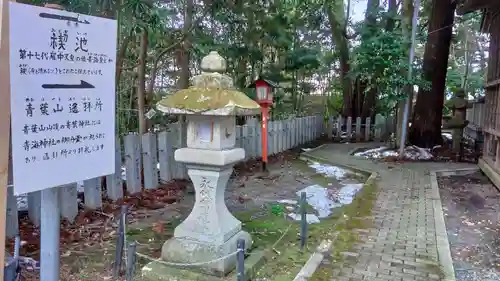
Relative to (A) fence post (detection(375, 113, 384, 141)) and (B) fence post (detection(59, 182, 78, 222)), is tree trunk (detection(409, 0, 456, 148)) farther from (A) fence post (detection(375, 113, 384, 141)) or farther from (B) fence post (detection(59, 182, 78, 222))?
(B) fence post (detection(59, 182, 78, 222))

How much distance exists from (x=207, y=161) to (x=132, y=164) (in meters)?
3.42

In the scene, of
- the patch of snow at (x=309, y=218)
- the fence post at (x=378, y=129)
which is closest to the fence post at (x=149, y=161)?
the patch of snow at (x=309, y=218)

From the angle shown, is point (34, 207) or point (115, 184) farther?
point (115, 184)

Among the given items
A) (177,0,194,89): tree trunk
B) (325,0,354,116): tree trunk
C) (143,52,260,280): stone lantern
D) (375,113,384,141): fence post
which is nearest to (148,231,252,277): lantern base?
(143,52,260,280): stone lantern

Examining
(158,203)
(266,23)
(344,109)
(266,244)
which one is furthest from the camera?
(344,109)

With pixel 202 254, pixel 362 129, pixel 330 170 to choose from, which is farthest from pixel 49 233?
pixel 362 129

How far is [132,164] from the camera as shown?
745cm

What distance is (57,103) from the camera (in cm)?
235

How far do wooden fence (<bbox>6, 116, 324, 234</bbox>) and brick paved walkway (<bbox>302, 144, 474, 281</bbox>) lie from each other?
3.34 meters

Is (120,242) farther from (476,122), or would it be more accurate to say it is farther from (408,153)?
(476,122)

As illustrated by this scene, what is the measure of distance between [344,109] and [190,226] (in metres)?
17.8

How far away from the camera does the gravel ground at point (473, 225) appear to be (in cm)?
490

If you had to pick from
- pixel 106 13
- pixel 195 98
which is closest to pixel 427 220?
pixel 195 98

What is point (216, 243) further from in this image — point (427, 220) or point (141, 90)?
point (141, 90)
